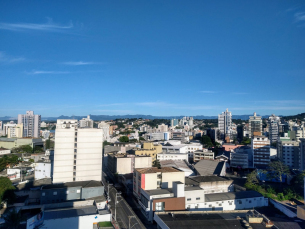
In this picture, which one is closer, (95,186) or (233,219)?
(233,219)

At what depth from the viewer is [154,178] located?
16516 millimetres

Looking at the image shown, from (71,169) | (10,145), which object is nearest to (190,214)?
(71,169)

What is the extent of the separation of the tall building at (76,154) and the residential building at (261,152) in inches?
851

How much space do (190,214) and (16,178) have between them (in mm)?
21260

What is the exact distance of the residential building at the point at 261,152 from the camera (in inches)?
1228

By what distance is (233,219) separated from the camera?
11383mm

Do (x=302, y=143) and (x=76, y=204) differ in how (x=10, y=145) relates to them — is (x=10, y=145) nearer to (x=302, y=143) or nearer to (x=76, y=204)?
(x=76, y=204)

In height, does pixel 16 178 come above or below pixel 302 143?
below

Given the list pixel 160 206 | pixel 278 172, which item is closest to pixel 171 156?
pixel 278 172

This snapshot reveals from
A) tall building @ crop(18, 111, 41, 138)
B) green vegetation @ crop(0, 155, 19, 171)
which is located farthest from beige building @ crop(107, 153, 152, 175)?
tall building @ crop(18, 111, 41, 138)

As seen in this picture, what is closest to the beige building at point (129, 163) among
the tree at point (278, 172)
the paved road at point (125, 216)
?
the paved road at point (125, 216)

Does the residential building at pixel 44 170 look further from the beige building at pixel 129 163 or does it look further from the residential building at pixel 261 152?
the residential building at pixel 261 152

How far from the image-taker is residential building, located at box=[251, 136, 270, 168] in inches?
1228

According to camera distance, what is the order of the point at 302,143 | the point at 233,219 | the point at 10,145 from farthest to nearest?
the point at 10,145 < the point at 302,143 < the point at 233,219
